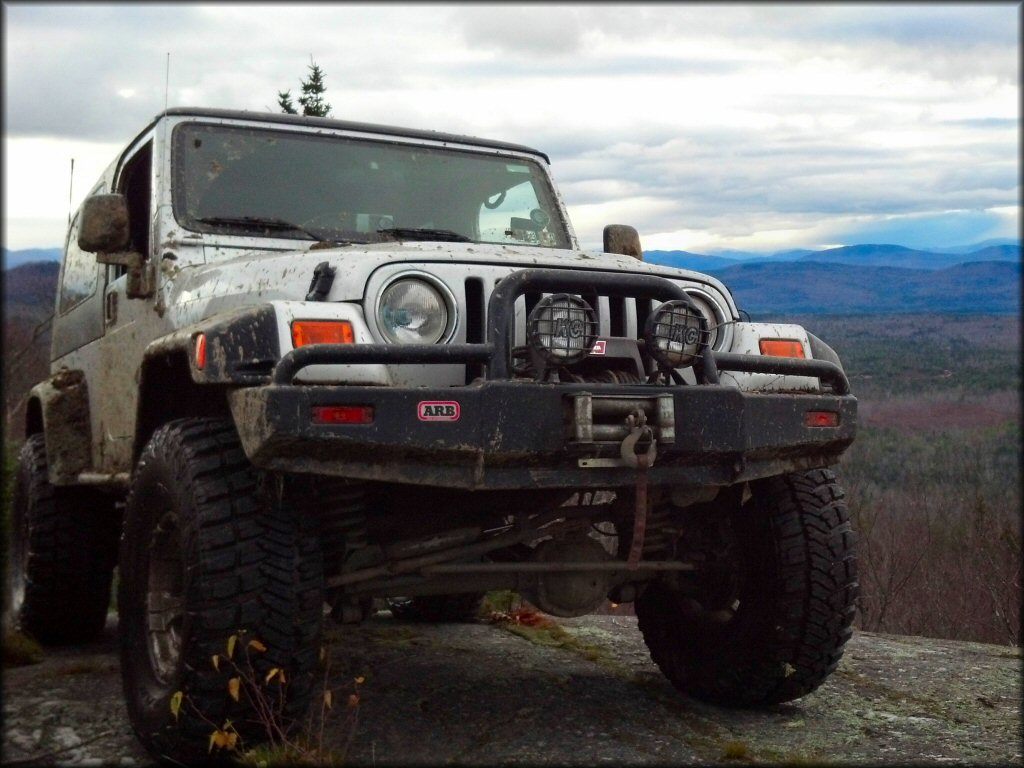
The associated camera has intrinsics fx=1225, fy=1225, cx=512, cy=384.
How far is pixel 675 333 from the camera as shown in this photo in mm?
3752

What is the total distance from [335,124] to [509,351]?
2033 mm

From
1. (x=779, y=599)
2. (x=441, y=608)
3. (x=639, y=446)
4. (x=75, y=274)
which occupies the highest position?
(x=75, y=274)

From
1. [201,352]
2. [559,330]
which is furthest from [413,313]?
[201,352]

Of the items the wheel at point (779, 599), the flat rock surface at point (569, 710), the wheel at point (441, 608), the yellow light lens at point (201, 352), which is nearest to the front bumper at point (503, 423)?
the yellow light lens at point (201, 352)

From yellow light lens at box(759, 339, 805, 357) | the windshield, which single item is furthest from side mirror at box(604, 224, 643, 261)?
yellow light lens at box(759, 339, 805, 357)

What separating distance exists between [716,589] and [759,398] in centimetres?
110

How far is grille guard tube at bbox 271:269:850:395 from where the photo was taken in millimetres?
3279

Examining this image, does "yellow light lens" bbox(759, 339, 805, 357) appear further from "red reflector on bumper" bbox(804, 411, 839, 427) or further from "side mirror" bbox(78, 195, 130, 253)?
"side mirror" bbox(78, 195, 130, 253)

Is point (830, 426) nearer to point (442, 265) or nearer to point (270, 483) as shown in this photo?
point (442, 265)

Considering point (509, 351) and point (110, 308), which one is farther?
point (110, 308)

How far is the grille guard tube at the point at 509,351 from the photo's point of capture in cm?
328

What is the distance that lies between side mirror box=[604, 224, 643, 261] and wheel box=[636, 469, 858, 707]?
156cm

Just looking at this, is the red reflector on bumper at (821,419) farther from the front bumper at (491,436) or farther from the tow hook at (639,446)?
the tow hook at (639,446)

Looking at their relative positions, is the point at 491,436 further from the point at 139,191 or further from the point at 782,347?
the point at 139,191
